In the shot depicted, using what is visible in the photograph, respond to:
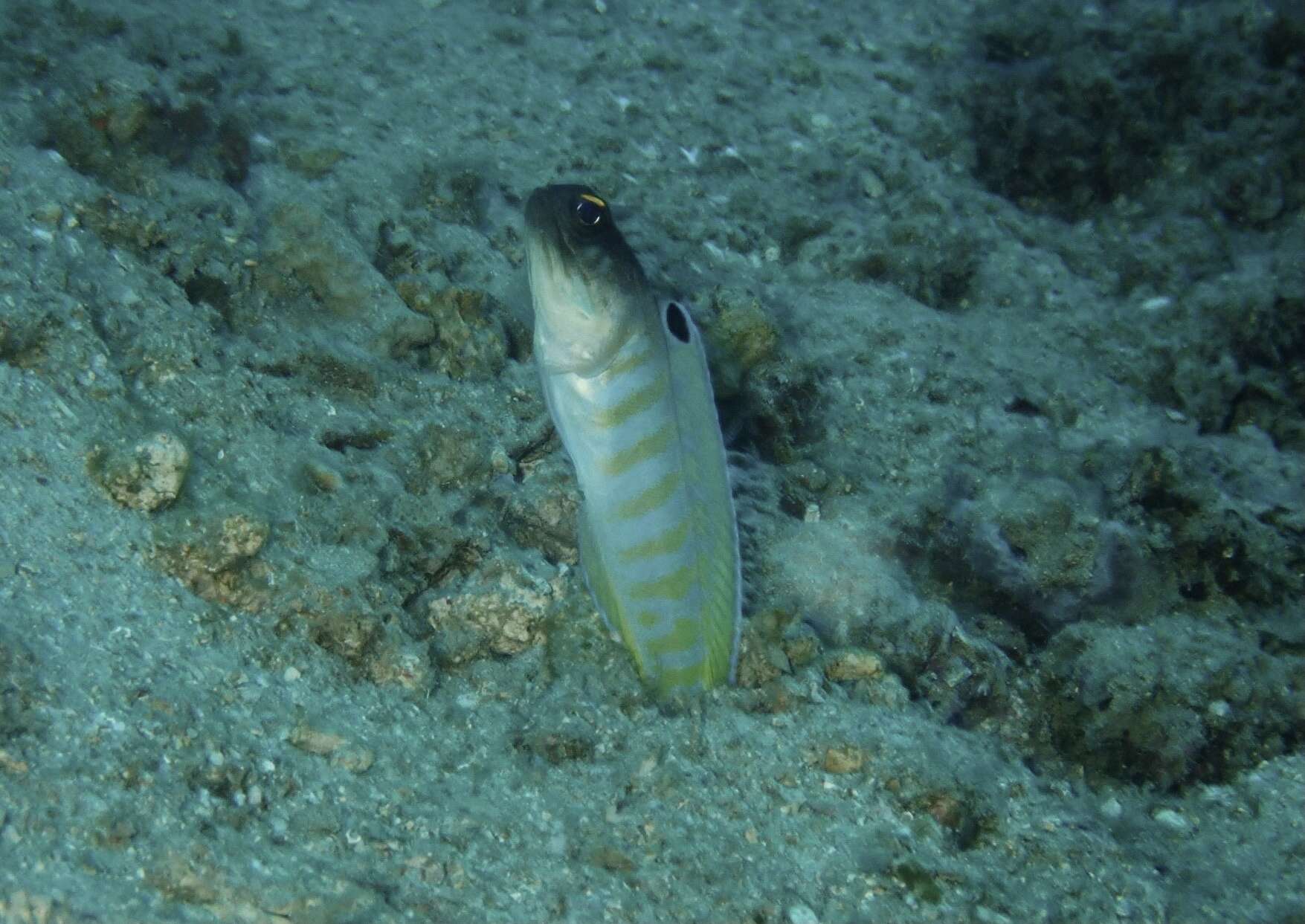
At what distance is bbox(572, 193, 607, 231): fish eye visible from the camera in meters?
2.66

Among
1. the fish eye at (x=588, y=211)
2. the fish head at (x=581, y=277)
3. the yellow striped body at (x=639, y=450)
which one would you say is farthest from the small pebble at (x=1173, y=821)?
the fish eye at (x=588, y=211)

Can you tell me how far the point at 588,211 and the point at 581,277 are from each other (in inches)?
7.9

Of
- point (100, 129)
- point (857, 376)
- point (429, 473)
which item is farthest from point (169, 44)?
point (857, 376)

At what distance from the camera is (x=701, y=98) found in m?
5.96

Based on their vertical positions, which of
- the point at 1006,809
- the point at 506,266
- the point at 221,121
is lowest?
the point at 1006,809

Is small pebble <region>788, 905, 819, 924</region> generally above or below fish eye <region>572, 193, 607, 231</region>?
below

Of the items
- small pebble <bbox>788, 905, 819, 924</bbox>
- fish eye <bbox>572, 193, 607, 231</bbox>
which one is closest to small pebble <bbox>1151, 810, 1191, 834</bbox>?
small pebble <bbox>788, 905, 819, 924</bbox>

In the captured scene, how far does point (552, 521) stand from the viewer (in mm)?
3201

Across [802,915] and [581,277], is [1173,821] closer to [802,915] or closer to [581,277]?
[802,915]

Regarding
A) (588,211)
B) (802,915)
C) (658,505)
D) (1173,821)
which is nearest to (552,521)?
(658,505)

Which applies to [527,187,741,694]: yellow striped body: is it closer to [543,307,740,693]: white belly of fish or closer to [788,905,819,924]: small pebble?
[543,307,740,693]: white belly of fish

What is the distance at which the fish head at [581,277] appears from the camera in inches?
105

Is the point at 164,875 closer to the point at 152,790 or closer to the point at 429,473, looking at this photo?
the point at 152,790

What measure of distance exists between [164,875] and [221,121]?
343 cm
